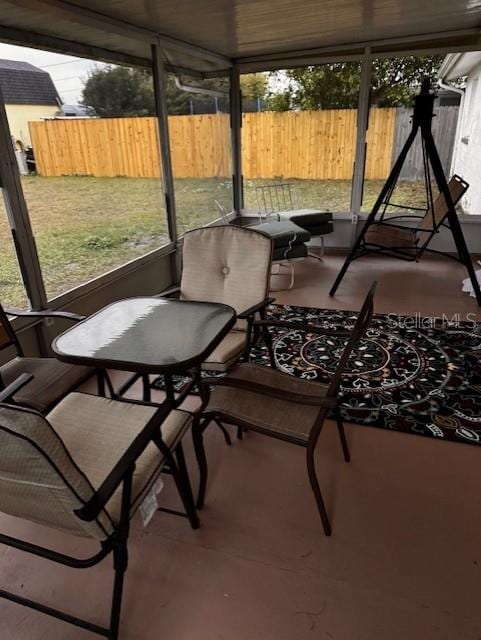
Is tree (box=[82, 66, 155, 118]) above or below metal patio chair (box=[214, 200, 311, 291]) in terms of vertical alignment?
above

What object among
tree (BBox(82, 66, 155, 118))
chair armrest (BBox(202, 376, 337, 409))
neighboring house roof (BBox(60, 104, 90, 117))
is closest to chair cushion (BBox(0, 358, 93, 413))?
chair armrest (BBox(202, 376, 337, 409))

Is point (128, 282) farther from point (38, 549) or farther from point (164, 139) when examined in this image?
point (38, 549)

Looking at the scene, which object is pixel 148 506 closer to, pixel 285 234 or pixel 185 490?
pixel 185 490

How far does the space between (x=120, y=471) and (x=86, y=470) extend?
0.30 metres

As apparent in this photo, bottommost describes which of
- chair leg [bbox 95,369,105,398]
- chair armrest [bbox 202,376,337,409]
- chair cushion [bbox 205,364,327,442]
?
chair leg [bbox 95,369,105,398]

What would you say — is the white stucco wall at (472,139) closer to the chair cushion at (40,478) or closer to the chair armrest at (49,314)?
the chair armrest at (49,314)

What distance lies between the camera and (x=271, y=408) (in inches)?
70.5

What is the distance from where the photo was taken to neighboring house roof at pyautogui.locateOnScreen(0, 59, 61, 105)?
252 cm

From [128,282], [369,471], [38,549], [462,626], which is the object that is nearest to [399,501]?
[369,471]

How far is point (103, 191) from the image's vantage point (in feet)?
12.8

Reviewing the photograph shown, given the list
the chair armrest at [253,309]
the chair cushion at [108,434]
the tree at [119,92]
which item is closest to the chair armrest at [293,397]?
the chair cushion at [108,434]

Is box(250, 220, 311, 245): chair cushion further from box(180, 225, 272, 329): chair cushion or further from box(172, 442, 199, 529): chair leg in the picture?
box(172, 442, 199, 529): chair leg

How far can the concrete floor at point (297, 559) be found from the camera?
1388 mm

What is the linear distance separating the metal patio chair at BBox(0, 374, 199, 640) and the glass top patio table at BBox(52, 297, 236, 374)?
8.0 inches
